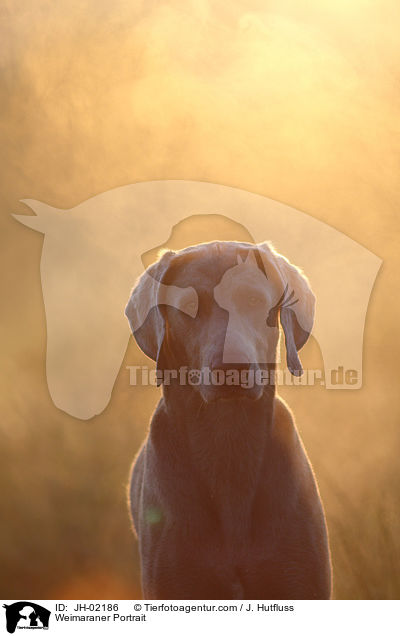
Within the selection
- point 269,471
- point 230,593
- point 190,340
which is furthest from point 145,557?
point 190,340

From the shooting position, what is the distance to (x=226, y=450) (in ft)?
13.4

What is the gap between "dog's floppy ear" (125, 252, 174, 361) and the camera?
420 centimetres

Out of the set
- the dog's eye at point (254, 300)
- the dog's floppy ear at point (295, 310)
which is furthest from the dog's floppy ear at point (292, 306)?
the dog's eye at point (254, 300)

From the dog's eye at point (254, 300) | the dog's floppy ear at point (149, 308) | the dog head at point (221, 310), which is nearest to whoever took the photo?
the dog head at point (221, 310)

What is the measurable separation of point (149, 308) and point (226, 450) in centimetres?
→ 99

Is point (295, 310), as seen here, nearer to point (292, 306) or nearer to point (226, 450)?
point (292, 306)

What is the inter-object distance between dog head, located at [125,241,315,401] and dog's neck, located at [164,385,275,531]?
0.65 ft

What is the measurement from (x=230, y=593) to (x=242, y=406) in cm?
105
